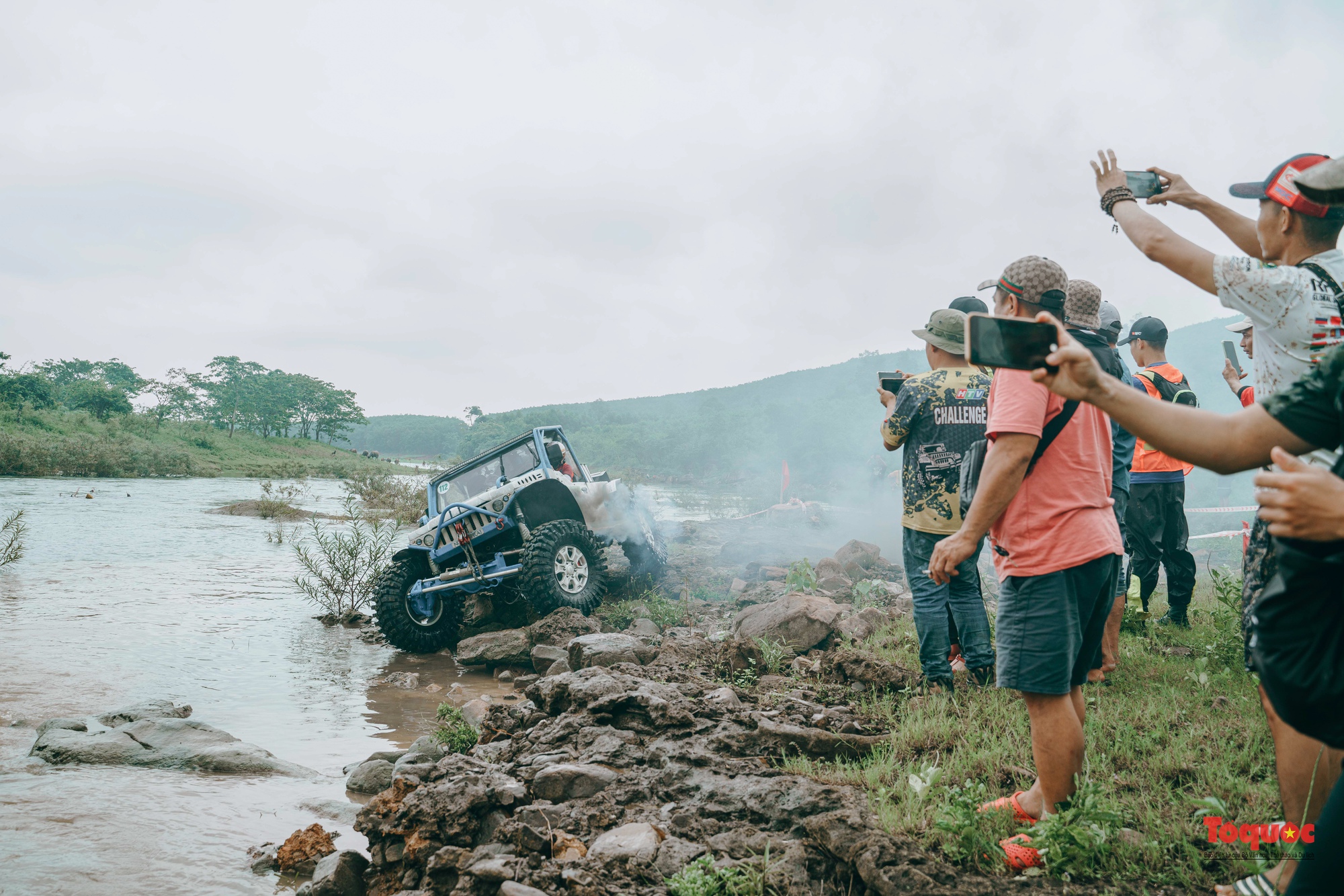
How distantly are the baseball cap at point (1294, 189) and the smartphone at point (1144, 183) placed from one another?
Answer: 0.68 metres

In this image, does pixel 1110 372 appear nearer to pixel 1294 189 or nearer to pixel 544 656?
pixel 1294 189

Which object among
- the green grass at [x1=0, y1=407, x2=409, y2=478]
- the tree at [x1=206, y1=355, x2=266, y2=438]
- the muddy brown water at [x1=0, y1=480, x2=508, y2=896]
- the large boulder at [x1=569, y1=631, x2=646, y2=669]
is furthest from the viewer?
the tree at [x1=206, y1=355, x2=266, y2=438]

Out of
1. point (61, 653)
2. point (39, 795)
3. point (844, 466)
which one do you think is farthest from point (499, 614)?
point (844, 466)

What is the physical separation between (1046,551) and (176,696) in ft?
22.5

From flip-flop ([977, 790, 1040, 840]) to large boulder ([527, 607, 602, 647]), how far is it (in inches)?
198

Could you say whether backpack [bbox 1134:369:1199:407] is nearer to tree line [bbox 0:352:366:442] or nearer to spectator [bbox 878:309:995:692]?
spectator [bbox 878:309:995:692]

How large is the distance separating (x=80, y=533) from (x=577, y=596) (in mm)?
13359

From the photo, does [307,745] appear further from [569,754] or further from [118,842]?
[569,754]

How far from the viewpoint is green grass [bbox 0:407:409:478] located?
28.9 m

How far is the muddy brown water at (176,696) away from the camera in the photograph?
3541mm

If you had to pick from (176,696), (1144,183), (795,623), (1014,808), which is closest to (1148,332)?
(1144,183)

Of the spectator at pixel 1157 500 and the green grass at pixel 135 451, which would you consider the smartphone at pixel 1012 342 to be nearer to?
the spectator at pixel 1157 500

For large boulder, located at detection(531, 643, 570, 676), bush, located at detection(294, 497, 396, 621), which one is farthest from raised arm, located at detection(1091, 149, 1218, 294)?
bush, located at detection(294, 497, 396, 621)

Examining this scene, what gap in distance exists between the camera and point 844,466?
3312cm
